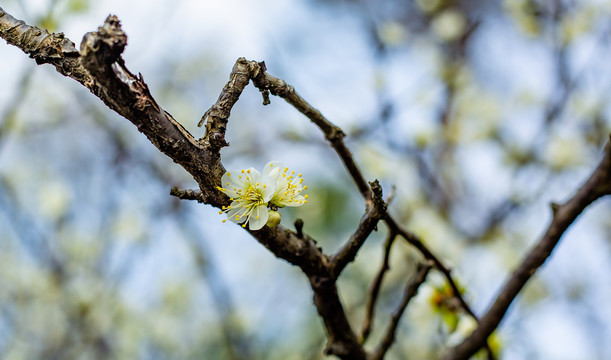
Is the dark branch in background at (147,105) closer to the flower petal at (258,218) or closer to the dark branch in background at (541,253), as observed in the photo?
the flower petal at (258,218)

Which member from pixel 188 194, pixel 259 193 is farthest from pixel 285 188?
pixel 188 194

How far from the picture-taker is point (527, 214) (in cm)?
176

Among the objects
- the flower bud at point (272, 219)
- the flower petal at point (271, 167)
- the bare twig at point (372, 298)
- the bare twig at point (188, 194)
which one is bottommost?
the bare twig at point (372, 298)

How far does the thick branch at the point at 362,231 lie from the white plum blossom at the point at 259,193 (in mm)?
72

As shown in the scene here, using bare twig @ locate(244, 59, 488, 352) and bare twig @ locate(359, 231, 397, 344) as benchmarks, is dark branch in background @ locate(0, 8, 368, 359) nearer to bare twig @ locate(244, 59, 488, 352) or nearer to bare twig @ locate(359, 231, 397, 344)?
bare twig @ locate(244, 59, 488, 352)

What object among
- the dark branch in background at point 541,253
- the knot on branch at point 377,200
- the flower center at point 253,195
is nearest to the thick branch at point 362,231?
the knot on branch at point 377,200

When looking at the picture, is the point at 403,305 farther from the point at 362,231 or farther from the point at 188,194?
the point at 188,194

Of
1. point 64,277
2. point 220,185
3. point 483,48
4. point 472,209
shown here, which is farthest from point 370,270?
point 483,48

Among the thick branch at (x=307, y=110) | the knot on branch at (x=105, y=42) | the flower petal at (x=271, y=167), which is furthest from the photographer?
the flower petal at (x=271, y=167)

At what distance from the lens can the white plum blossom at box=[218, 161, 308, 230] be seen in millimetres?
493

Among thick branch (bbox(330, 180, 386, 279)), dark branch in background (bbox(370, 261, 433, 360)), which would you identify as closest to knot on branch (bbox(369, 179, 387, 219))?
thick branch (bbox(330, 180, 386, 279))

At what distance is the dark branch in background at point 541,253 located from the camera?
1.96 feet

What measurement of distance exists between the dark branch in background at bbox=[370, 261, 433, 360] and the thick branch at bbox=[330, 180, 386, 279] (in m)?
0.16

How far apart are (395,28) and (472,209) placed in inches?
31.3
